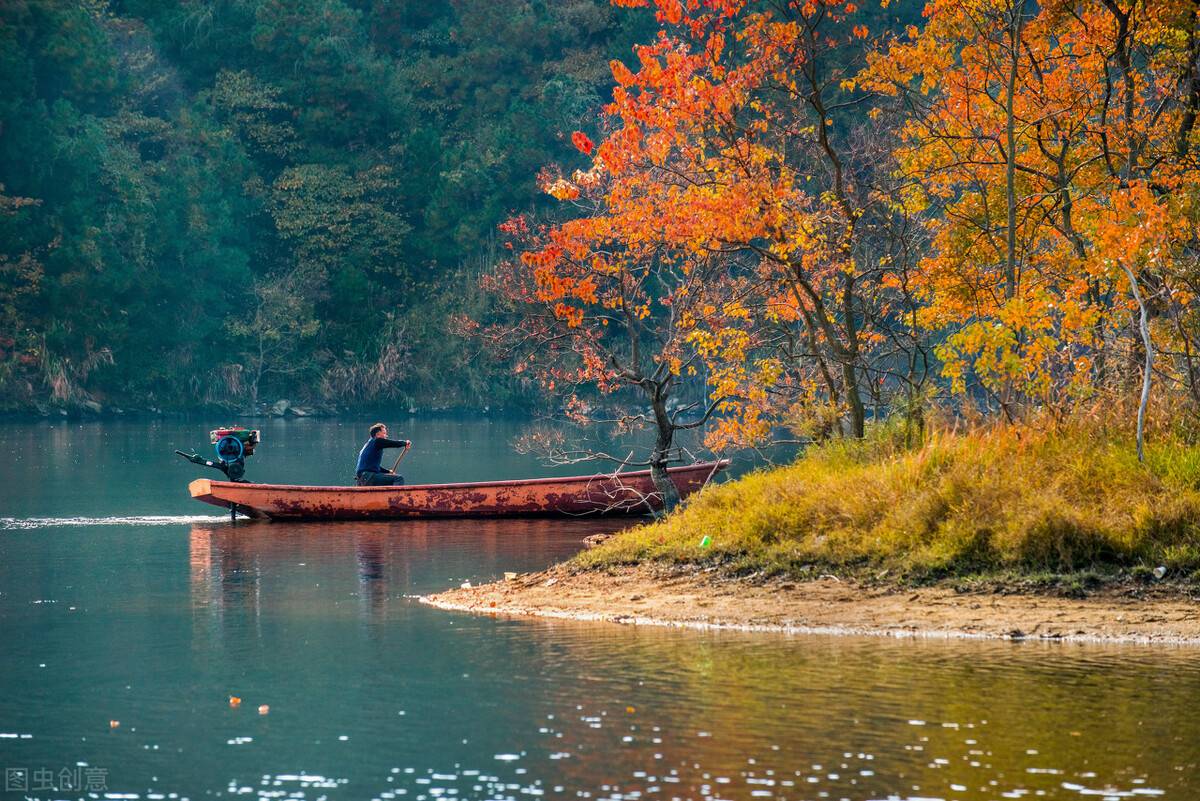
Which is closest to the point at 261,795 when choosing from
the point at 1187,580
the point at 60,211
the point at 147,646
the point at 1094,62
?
the point at 147,646

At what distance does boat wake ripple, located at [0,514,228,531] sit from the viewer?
25203 millimetres

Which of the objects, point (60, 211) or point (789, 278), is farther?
point (60, 211)

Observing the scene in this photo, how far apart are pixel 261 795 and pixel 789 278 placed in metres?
12.2

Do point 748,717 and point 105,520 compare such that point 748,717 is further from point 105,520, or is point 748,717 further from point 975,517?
point 105,520

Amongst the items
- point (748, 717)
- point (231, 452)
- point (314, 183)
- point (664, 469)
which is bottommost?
point (748, 717)

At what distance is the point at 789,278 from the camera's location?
66.8ft

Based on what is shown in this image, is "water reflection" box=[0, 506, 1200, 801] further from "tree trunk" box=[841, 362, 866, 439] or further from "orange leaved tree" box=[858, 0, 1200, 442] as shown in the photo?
"tree trunk" box=[841, 362, 866, 439]

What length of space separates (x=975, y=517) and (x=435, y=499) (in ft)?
39.1

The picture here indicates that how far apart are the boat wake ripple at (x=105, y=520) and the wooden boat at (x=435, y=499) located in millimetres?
865

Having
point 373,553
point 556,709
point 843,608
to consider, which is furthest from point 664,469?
point 556,709

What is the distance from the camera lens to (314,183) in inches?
2574

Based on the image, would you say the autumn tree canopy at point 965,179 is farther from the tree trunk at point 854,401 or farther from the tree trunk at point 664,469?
the tree trunk at point 664,469

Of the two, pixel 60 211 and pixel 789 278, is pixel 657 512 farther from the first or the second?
pixel 60 211

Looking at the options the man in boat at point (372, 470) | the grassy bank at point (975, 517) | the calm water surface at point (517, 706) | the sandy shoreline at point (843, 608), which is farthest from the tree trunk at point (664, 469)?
Result: the sandy shoreline at point (843, 608)
